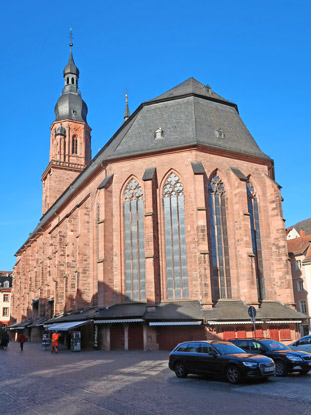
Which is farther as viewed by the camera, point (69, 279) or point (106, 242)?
point (69, 279)

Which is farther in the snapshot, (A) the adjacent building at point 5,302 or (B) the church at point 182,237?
(A) the adjacent building at point 5,302

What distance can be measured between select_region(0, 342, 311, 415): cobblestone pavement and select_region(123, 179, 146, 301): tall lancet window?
45.5ft

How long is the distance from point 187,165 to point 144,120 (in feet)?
21.6

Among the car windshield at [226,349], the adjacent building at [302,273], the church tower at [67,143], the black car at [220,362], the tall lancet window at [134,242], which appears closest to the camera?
the black car at [220,362]

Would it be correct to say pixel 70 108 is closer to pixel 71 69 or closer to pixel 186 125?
pixel 71 69

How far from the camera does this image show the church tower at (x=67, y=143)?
59.4m

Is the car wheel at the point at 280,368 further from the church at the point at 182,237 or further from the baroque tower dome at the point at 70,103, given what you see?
the baroque tower dome at the point at 70,103

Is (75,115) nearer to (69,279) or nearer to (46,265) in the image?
(46,265)

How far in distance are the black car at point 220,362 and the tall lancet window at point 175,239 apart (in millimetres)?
14129

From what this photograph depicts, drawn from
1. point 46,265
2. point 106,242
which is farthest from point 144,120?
point 46,265

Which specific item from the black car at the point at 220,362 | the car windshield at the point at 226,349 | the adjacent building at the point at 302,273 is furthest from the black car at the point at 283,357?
the adjacent building at the point at 302,273

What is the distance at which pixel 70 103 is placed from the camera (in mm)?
60406

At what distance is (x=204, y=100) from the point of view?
35.4 meters

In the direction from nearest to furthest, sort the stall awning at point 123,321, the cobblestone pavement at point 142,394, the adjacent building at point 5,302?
the cobblestone pavement at point 142,394
the stall awning at point 123,321
the adjacent building at point 5,302
